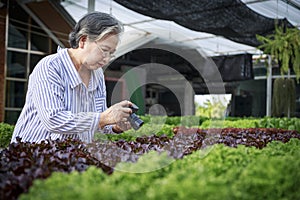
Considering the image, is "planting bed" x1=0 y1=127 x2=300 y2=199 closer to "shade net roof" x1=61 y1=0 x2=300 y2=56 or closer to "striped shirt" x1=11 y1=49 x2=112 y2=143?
"striped shirt" x1=11 y1=49 x2=112 y2=143

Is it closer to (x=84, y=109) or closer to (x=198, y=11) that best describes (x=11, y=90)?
(x=198, y=11)

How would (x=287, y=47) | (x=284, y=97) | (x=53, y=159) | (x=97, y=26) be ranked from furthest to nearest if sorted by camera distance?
(x=284, y=97) < (x=287, y=47) < (x=97, y=26) < (x=53, y=159)

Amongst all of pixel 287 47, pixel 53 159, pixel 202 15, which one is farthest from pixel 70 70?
pixel 287 47

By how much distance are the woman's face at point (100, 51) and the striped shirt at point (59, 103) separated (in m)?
0.13

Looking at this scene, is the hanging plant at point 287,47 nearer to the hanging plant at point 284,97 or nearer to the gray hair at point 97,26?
the hanging plant at point 284,97

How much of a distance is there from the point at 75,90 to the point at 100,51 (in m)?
0.32

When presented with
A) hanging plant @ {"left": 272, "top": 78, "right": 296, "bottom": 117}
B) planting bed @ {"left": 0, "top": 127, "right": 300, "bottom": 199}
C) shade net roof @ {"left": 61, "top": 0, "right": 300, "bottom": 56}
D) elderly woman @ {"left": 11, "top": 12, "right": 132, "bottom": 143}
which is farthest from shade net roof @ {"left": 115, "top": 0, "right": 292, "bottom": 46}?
planting bed @ {"left": 0, "top": 127, "right": 300, "bottom": 199}

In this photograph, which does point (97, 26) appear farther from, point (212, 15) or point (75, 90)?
point (212, 15)

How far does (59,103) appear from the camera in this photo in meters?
2.63

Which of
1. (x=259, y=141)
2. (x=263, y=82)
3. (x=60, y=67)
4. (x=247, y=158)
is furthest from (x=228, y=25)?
(x=263, y=82)

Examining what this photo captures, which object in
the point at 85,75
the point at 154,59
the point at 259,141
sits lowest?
the point at 259,141

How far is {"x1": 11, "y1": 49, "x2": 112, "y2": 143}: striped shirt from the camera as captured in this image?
2584mm

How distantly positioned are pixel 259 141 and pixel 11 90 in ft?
27.4

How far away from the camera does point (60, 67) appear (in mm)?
2785
